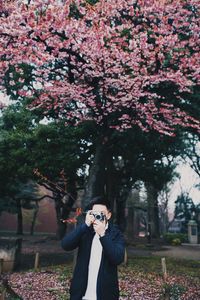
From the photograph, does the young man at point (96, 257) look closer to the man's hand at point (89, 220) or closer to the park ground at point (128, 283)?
the man's hand at point (89, 220)

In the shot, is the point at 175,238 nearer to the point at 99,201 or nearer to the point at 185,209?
the point at 185,209

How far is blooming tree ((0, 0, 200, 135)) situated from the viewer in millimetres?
8461

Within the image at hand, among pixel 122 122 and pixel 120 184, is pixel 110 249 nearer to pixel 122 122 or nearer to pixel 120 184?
pixel 122 122

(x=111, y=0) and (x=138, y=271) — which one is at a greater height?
(x=111, y=0)

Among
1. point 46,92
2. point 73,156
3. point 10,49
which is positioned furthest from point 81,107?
point 10,49

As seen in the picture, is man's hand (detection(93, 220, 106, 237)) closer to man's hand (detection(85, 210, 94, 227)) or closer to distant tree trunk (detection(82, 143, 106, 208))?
man's hand (detection(85, 210, 94, 227))

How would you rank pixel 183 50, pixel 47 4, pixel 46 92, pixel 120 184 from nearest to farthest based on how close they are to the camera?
1. pixel 47 4
2. pixel 183 50
3. pixel 46 92
4. pixel 120 184

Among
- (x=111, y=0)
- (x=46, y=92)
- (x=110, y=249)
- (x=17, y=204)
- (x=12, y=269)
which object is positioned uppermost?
(x=111, y=0)

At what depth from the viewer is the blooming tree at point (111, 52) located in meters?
8.46

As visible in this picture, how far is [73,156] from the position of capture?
13.1m

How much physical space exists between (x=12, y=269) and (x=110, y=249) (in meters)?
9.49

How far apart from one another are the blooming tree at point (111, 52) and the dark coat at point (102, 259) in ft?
22.2

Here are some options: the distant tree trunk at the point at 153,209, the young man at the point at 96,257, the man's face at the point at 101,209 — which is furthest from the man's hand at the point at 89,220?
the distant tree trunk at the point at 153,209

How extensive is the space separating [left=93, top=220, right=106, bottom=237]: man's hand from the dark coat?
43 mm
